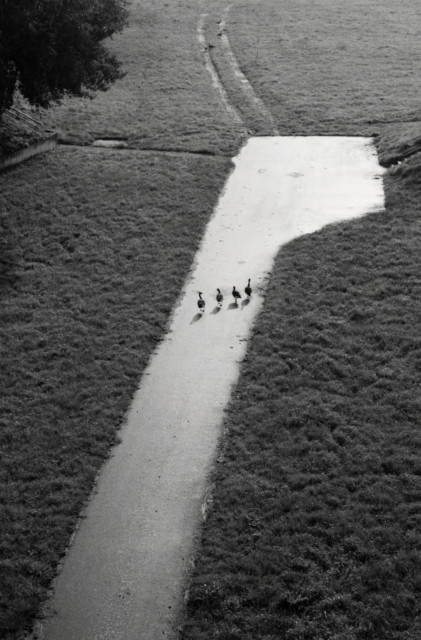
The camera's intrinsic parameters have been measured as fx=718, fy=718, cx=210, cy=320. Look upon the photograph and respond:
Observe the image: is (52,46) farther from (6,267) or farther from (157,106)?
(157,106)

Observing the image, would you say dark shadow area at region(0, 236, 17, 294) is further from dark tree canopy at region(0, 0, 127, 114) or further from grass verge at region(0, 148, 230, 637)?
dark tree canopy at region(0, 0, 127, 114)

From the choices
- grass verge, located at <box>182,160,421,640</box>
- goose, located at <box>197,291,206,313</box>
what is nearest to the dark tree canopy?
goose, located at <box>197,291,206,313</box>

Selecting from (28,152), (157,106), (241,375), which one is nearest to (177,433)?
(241,375)

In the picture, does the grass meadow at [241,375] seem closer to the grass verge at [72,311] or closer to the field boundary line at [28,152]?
the grass verge at [72,311]

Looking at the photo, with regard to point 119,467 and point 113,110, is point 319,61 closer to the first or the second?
point 113,110

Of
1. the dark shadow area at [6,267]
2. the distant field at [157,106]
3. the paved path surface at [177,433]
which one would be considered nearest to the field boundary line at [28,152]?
the distant field at [157,106]

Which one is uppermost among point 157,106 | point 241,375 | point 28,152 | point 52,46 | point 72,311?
point 52,46
